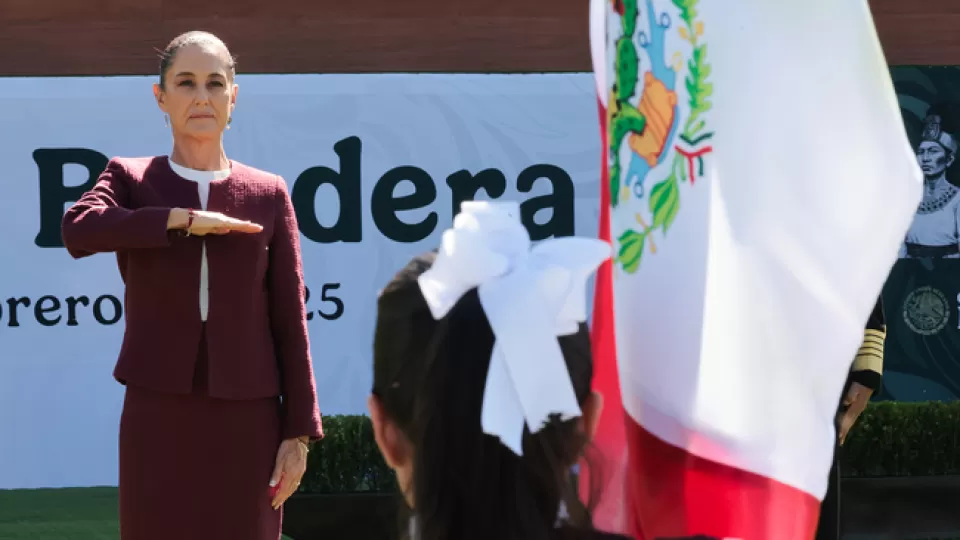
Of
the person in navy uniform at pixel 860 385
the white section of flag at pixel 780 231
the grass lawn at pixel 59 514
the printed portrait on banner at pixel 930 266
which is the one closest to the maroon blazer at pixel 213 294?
the white section of flag at pixel 780 231

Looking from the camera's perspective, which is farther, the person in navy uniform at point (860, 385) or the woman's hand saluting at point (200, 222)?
the person in navy uniform at point (860, 385)

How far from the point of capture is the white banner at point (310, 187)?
6.22 metres

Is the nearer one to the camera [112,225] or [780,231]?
[780,231]

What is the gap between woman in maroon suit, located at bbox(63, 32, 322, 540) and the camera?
7.58 feet

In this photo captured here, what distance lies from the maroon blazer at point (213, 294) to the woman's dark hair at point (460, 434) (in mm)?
969

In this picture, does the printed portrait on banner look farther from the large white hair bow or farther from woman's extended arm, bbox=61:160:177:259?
the large white hair bow

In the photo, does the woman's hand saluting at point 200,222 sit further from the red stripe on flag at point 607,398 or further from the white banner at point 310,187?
the white banner at point 310,187

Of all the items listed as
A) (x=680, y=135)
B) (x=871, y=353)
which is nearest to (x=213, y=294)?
(x=680, y=135)

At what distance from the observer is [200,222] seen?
2219 millimetres

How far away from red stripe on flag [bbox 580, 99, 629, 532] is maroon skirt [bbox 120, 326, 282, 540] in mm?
825

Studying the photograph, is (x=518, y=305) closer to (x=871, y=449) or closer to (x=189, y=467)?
(x=189, y=467)

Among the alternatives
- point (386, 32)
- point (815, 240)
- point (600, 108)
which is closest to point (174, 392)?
point (600, 108)

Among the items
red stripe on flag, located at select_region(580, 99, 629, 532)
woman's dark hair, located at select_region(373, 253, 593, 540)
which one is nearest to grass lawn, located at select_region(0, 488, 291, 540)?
red stripe on flag, located at select_region(580, 99, 629, 532)

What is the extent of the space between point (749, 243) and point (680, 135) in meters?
0.18
